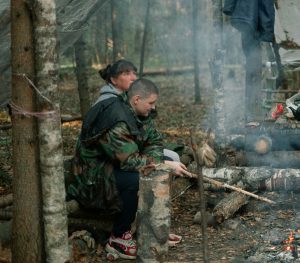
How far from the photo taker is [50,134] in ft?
13.1

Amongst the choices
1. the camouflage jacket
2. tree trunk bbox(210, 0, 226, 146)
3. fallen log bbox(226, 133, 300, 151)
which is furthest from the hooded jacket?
the camouflage jacket

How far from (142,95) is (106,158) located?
642 millimetres

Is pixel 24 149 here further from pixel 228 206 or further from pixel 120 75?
pixel 228 206

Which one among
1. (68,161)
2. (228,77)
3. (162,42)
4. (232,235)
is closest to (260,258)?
(232,235)

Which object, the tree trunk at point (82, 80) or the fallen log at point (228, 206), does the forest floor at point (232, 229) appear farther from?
Result: the tree trunk at point (82, 80)

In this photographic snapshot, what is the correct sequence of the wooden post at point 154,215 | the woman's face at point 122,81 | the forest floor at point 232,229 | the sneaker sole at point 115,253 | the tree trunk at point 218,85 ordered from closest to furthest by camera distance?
the wooden post at point 154,215, the forest floor at point 232,229, the sneaker sole at point 115,253, the woman's face at point 122,81, the tree trunk at point 218,85

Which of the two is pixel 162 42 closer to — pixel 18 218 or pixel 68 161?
pixel 68 161

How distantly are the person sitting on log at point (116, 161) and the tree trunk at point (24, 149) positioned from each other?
0.95 metres

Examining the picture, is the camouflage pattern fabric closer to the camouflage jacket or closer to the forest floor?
the camouflage jacket

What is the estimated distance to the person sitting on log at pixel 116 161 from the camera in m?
4.89

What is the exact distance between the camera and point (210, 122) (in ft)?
35.8

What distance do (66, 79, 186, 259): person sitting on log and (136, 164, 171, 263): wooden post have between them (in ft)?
1.63

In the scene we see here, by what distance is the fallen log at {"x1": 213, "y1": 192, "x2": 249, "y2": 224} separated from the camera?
5504 mm

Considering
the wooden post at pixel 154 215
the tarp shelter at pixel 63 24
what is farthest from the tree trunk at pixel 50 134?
the tarp shelter at pixel 63 24
